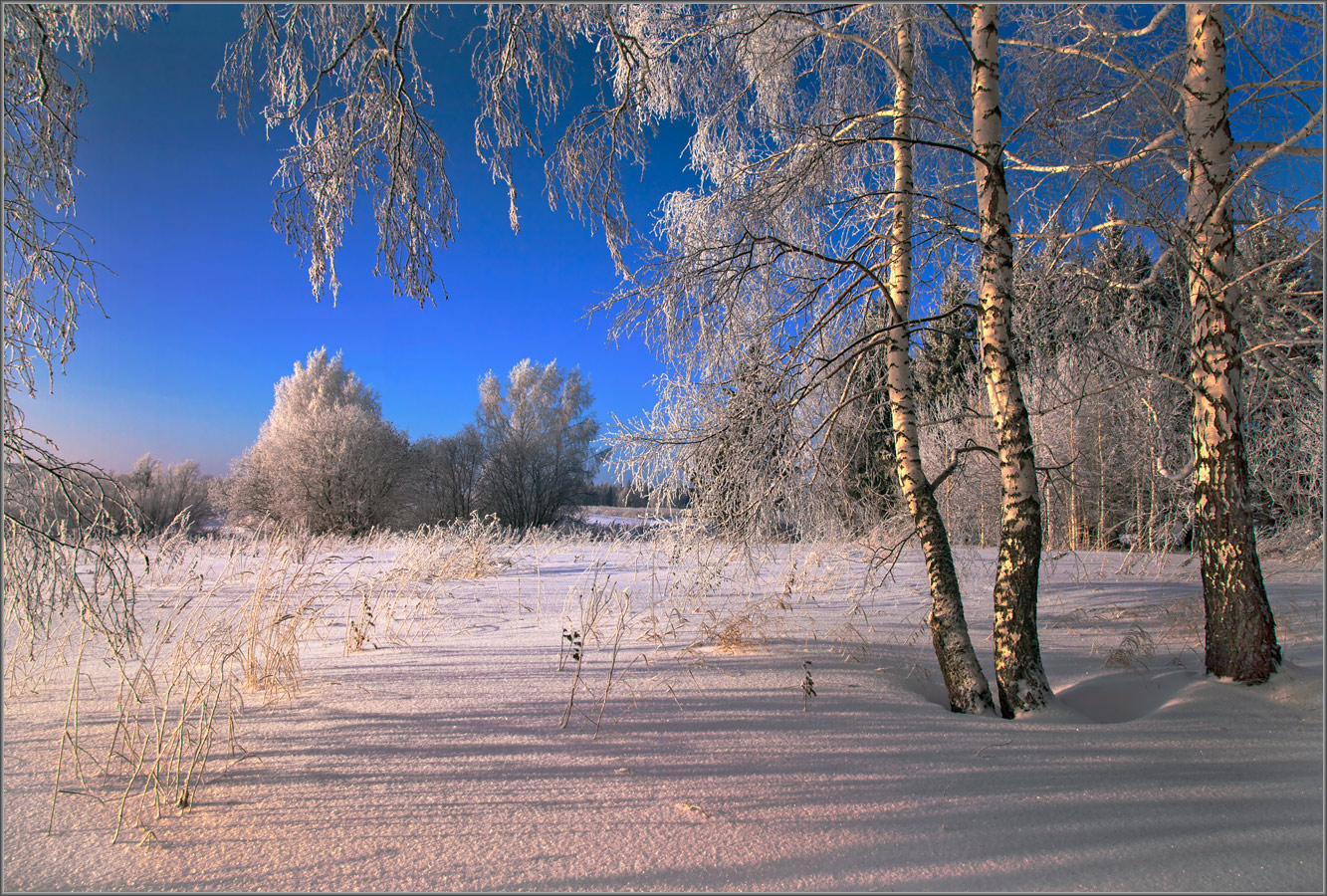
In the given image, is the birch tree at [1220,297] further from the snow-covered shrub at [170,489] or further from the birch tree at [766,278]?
the snow-covered shrub at [170,489]

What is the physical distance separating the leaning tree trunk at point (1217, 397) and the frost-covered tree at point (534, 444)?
25.3 meters

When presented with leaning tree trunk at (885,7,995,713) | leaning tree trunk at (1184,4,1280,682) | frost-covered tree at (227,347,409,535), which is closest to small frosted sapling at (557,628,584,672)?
leaning tree trunk at (885,7,995,713)

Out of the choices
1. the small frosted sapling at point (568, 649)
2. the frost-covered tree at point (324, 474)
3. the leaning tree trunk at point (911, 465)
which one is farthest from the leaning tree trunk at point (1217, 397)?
the frost-covered tree at point (324, 474)

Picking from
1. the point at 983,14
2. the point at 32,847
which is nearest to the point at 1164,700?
the point at 983,14

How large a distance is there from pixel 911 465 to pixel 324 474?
2320cm

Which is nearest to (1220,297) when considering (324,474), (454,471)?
(324,474)

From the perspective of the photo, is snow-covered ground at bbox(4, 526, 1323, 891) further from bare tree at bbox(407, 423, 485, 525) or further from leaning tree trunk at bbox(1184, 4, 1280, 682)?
bare tree at bbox(407, 423, 485, 525)

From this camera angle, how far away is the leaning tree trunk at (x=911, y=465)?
321 cm

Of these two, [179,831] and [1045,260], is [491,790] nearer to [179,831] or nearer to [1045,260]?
[179,831]

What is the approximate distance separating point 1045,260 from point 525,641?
452cm

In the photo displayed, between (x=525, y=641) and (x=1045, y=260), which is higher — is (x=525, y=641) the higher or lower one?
the lower one

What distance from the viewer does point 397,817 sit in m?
2.00

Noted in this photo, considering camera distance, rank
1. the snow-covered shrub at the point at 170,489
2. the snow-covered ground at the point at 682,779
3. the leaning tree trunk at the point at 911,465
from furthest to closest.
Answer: the snow-covered shrub at the point at 170,489, the leaning tree trunk at the point at 911,465, the snow-covered ground at the point at 682,779

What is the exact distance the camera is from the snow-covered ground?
1.84m
